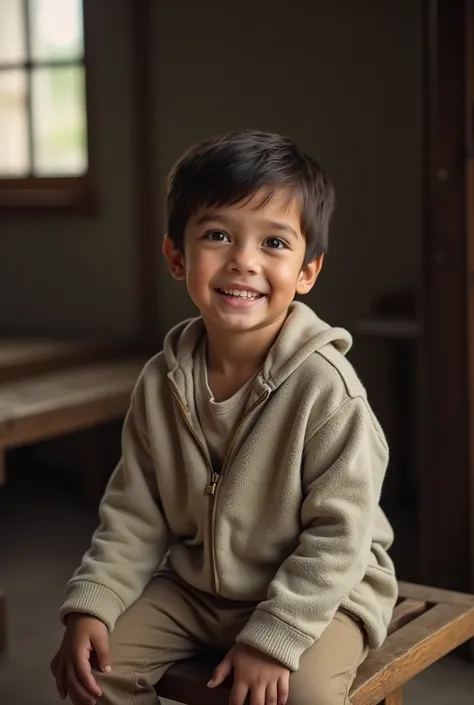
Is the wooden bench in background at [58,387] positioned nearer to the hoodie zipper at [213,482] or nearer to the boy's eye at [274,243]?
the hoodie zipper at [213,482]

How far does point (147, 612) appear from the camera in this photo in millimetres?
1543

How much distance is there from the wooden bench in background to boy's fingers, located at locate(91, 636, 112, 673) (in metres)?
0.94

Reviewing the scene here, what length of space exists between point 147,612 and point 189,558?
9cm

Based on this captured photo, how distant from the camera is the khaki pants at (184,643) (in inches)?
53.9

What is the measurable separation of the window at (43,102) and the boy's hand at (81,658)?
2.25 m

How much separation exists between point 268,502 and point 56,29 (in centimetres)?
246

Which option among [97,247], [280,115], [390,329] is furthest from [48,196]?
[390,329]

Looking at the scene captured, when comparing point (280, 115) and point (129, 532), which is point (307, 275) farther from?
point (280, 115)

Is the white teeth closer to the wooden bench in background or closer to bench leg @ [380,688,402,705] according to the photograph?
bench leg @ [380,688,402,705]

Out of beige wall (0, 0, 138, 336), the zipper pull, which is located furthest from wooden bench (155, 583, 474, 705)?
beige wall (0, 0, 138, 336)

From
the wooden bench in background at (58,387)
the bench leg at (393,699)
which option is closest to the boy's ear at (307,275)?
the bench leg at (393,699)

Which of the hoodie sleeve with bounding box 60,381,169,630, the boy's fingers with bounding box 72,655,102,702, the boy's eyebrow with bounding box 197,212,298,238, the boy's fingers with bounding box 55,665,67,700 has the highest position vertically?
the boy's eyebrow with bounding box 197,212,298,238

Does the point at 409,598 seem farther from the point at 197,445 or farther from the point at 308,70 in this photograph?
the point at 308,70

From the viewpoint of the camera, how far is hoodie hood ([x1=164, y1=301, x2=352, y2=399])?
4.90 ft
